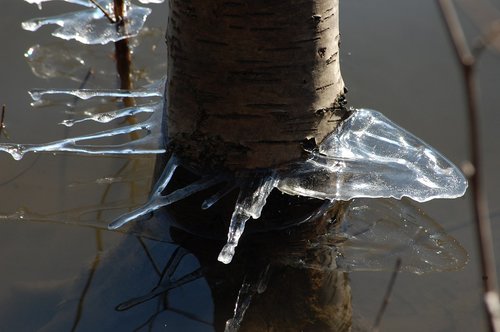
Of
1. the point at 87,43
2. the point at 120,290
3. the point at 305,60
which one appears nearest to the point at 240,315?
the point at 120,290

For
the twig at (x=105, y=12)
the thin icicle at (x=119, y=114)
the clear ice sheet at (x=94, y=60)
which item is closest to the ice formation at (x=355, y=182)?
the thin icicle at (x=119, y=114)

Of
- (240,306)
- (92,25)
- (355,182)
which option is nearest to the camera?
(240,306)

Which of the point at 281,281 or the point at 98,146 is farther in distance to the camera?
the point at 98,146

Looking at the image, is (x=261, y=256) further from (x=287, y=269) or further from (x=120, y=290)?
(x=120, y=290)

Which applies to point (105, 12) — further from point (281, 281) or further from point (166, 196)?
point (281, 281)

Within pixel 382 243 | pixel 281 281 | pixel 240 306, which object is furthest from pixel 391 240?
pixel 240 306
